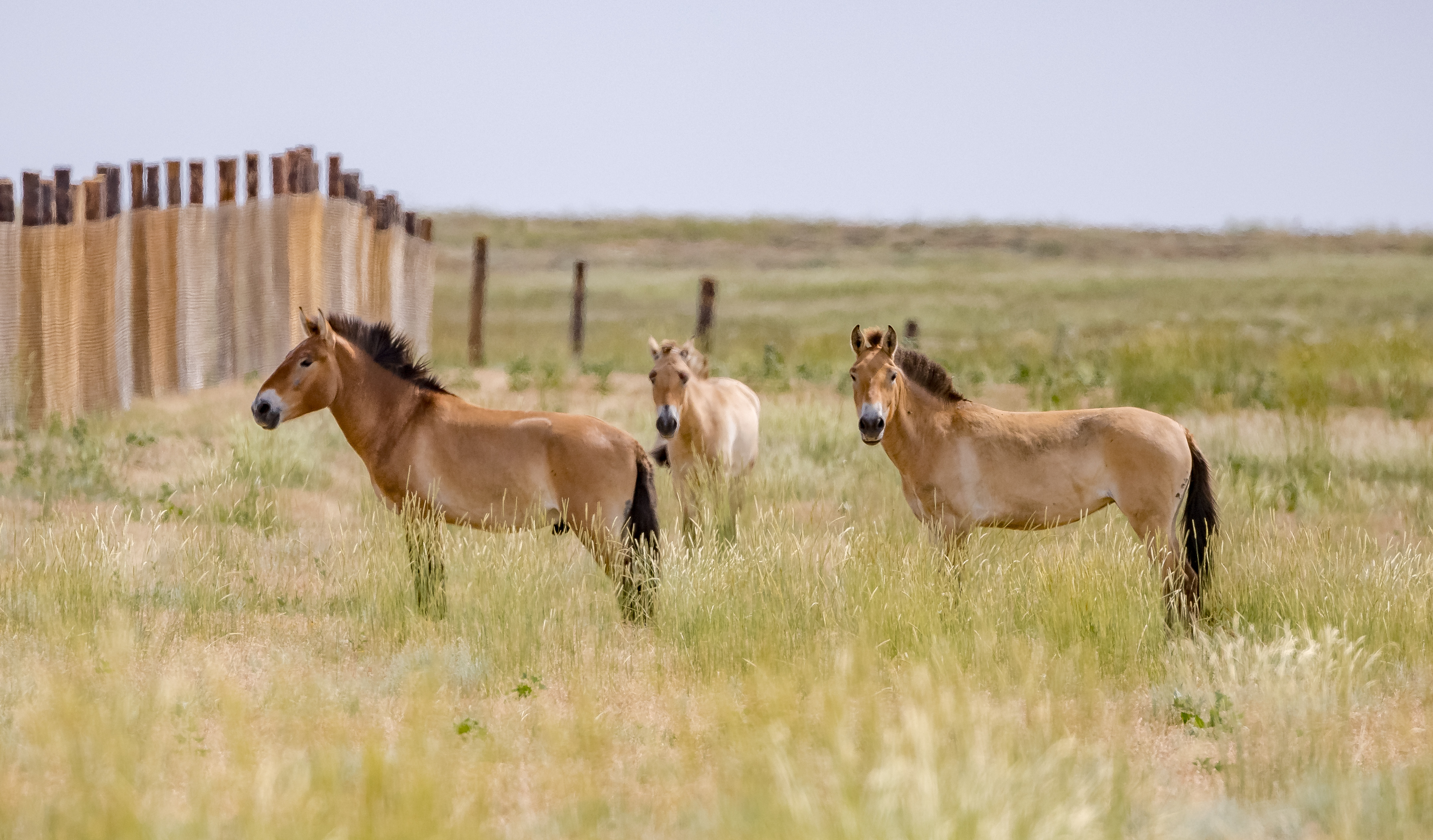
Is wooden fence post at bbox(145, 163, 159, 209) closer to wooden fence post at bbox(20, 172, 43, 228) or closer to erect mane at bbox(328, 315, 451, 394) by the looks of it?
wooden fence post at bbox(20, 172, 43, 228)

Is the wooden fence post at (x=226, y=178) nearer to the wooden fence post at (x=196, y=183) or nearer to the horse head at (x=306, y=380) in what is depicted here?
the wooden fence post at (x=196, y=183)

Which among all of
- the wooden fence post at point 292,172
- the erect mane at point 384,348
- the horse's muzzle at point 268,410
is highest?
the wooden fence post at point 292,172

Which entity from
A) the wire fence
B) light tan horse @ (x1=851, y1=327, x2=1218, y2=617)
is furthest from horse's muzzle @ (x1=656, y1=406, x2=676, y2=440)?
the wire fence

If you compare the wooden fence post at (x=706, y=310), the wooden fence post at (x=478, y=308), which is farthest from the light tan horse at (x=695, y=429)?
the wooden fence post at (x=478, y=308)

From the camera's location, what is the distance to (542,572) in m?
7.05

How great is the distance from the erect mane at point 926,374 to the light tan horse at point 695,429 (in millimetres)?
1772

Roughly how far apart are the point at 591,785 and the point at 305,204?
14436 millimetres

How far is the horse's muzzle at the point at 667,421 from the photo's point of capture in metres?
8.80

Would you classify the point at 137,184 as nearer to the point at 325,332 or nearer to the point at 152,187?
the point at 152,187

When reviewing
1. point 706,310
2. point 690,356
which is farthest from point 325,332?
point 706,310

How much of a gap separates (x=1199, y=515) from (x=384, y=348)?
15.4 ft

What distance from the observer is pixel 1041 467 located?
746 centimetres

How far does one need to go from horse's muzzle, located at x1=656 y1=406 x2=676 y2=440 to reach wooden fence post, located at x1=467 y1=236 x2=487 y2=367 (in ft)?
46.5

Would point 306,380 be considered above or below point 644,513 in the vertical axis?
above
